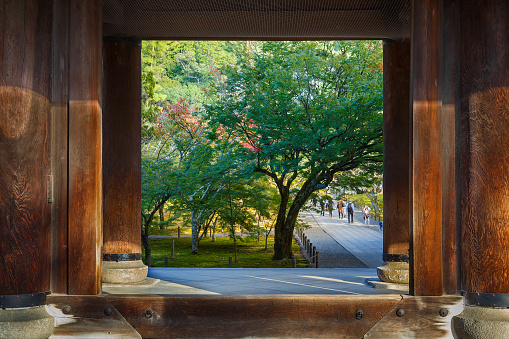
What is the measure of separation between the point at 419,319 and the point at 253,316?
4.96 feet

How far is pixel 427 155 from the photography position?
14.8 feet

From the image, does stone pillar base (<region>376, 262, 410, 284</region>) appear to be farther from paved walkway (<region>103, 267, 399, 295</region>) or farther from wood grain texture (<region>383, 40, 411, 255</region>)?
wood grain texture (<region>383, 40, 411, 255</region>)

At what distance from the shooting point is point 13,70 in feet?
13.7

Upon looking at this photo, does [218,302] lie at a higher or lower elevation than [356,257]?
higher

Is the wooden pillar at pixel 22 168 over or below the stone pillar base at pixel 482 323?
over

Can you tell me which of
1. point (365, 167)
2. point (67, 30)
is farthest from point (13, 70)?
point (365, 167)

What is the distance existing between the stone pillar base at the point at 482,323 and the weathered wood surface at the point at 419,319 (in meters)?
0.09

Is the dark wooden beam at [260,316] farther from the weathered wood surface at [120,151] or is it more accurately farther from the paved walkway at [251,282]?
the weathered wood surface at [120,151]

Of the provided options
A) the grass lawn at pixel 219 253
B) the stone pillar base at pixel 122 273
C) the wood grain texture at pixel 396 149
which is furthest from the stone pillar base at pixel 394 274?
the grass lawn at pixel 219 253

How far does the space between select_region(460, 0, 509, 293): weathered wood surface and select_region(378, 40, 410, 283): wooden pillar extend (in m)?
2.05

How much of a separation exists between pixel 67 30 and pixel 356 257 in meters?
15.2

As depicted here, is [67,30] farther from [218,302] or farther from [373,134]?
[373,134]

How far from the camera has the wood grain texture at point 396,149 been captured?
6.52m

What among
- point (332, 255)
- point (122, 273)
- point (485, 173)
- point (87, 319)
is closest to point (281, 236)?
point (332, 255)
